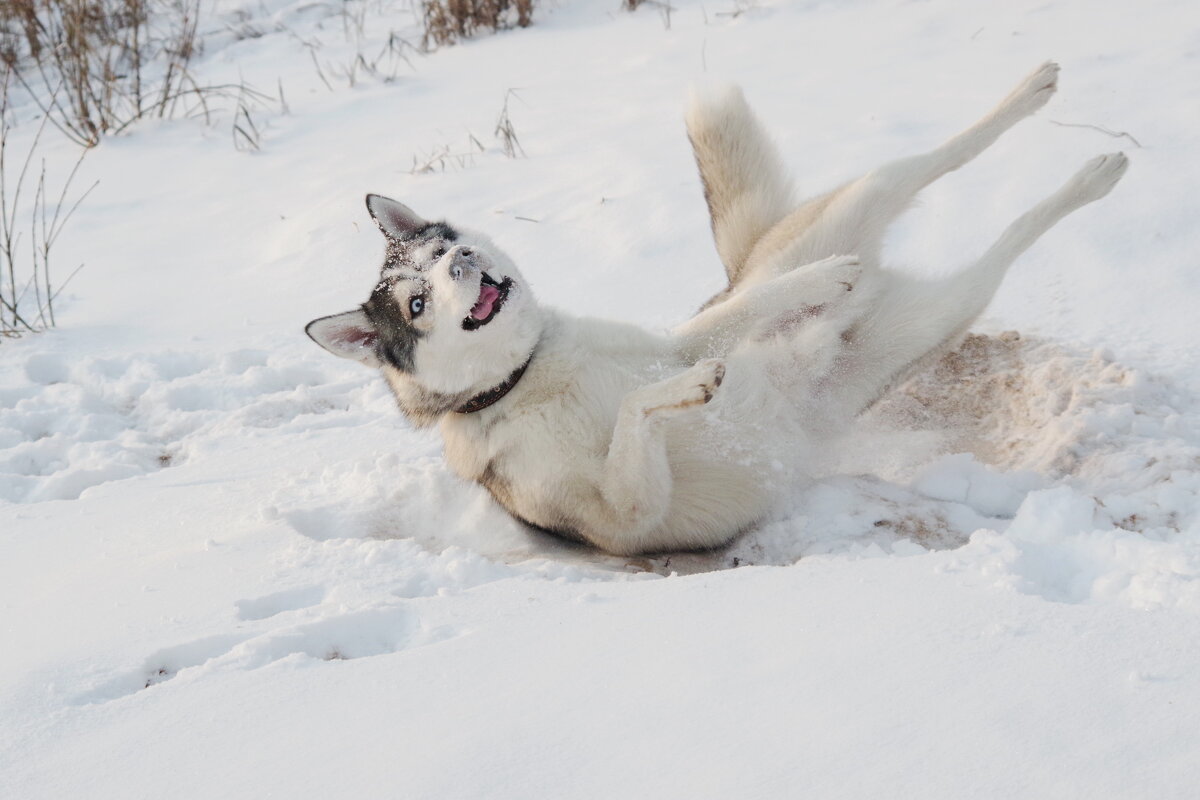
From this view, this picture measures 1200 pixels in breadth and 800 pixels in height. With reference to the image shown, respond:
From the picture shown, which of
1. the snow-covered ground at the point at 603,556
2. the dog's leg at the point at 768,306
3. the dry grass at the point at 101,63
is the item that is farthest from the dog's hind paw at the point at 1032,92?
the dry grass at the point at 101,63

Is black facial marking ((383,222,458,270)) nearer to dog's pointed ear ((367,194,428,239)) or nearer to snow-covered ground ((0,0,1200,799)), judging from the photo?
dog's pointed ear ((367,194,428,239))

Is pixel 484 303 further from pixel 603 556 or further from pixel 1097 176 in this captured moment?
pixel 1097 176

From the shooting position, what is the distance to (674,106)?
6211mm

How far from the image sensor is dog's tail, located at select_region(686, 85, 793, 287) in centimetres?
361

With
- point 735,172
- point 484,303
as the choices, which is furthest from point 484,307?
point 735,172

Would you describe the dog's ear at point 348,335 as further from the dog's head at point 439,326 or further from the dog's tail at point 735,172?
the dog's tail at point 735,172

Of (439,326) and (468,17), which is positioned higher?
(468,17)

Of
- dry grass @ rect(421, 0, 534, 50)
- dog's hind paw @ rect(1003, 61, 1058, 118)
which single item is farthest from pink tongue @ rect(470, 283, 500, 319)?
dry grass @ rect(421, 0, 534, 50)

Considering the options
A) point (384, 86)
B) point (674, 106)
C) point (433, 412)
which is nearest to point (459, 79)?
point (384, 86)

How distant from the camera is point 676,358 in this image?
3.25 meters

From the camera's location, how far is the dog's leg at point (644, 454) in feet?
8.99

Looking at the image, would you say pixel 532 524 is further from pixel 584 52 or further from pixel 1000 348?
pixel 584 52

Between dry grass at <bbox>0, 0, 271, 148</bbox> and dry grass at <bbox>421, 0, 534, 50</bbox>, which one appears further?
dry grass at <bbox>421, 0, 534, 50</bbox>

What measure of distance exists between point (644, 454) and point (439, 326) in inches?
28.9
